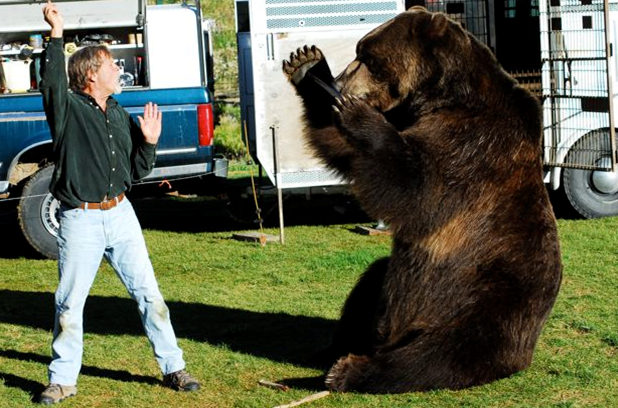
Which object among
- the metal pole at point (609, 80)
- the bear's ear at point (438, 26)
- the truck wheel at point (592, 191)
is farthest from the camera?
the truck wheel at point (592, 191)

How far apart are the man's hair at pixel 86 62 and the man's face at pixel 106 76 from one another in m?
0.02

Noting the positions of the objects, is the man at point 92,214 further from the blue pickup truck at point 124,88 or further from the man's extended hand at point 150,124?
the blue pickup truck at point 124,88

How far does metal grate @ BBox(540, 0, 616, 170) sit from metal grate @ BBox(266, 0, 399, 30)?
1.88 meters

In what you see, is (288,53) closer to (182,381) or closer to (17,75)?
(17,75)

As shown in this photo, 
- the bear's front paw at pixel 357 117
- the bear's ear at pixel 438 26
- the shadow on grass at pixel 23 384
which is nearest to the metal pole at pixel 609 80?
the bear's ear at pixel 438 26

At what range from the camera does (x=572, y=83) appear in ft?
37.7

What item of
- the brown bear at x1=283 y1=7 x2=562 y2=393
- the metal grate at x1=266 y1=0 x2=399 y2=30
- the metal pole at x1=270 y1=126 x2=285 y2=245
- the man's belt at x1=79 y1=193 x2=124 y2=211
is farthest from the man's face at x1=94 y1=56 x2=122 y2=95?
the metal grate at x1=266 y1=0 x2=399 y2=30

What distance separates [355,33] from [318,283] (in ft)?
11.9

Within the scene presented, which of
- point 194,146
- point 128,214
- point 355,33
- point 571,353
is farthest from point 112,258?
point 355,33

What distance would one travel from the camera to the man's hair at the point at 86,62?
5902mm

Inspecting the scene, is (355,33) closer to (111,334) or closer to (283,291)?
(283,291)

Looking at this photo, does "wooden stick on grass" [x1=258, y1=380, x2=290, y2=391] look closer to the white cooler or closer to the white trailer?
the white trailer

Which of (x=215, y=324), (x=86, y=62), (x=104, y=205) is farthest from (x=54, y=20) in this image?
(x=215, y=324)

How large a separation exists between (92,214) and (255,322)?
7.54ft
